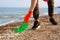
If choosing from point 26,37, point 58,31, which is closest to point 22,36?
point 26,37

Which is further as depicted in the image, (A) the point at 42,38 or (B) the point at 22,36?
(B) the point at 22,36

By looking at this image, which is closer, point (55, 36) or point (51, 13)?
point (55, 36)

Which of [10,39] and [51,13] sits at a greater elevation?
[51,13]

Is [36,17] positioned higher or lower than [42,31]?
higher

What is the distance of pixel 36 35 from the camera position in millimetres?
6484

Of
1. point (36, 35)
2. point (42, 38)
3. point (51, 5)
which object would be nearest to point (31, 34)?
point (36, 35)

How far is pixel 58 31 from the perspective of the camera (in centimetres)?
688

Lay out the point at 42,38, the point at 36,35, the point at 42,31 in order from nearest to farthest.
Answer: the point at 42,38 → the point at 36,35 → the point at 42,31

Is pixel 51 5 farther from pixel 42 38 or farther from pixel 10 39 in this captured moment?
pixel 10 39

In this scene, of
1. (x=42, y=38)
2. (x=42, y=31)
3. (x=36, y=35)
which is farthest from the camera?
(x=42, y=31)

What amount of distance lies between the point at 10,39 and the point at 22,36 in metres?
0.41

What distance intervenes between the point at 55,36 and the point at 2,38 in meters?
1.62

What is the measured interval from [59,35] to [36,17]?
93 cm

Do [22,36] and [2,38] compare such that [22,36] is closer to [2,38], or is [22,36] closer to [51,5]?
[2,38]
